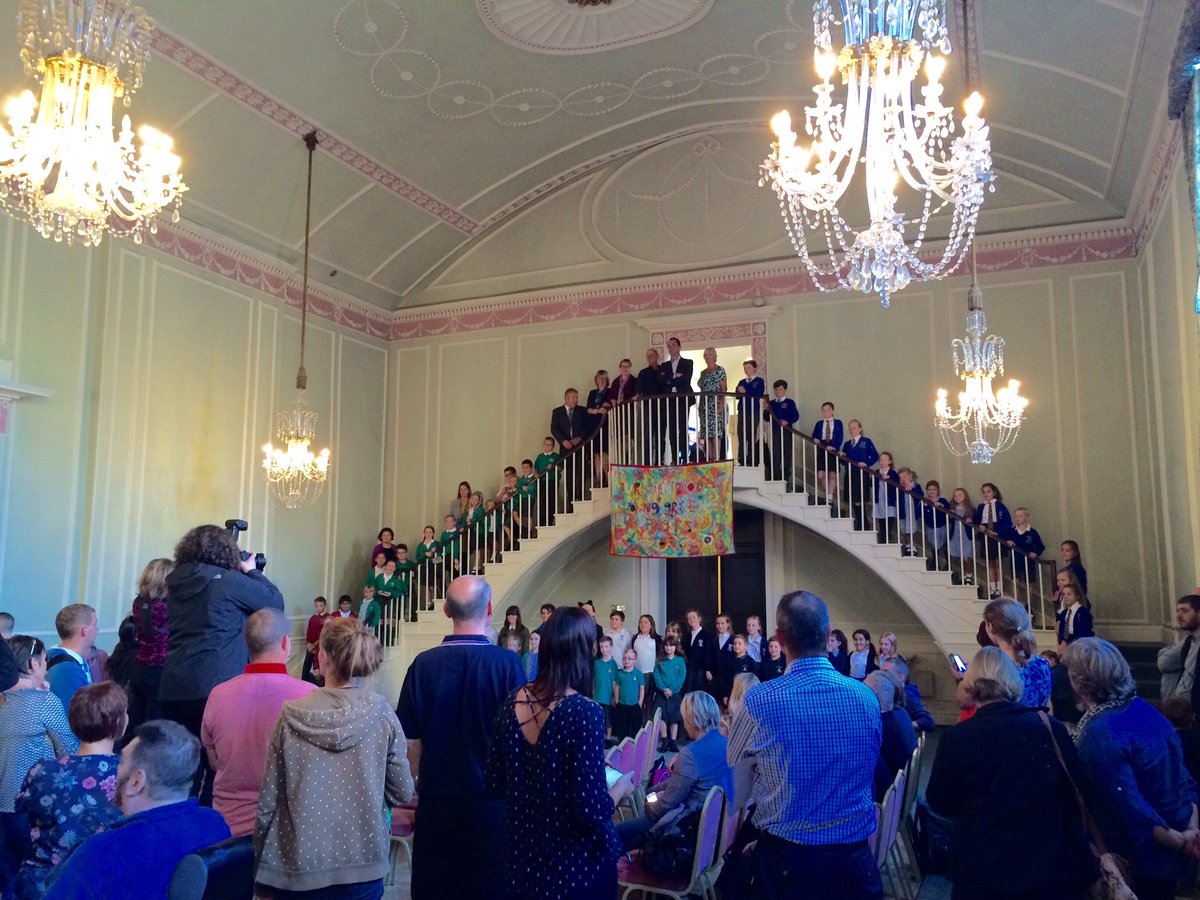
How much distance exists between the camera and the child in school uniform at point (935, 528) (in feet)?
30.6

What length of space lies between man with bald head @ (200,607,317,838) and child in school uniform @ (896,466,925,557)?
25.1 feet

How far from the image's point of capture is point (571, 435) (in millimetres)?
11500

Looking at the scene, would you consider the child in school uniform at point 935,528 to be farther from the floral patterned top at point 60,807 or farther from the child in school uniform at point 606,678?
the floral patterned top at point 60,807

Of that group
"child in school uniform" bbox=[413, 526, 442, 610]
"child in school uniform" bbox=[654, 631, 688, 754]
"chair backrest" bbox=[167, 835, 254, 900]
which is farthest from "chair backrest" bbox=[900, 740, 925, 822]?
"child in school uniform" bbox=[413, 526, 442, 610]

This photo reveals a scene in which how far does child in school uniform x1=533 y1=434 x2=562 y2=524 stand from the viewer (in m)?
11.0

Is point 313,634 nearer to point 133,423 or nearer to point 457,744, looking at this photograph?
point 133,423

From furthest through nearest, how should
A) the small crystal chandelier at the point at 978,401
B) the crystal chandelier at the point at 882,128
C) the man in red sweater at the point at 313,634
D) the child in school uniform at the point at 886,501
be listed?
the man in red sweater at the point at 313,634, the child in school uniform at the point at 886,501, the small crystal chandelier at the point at 978,401, the crystal chandelier at the point at 882,128

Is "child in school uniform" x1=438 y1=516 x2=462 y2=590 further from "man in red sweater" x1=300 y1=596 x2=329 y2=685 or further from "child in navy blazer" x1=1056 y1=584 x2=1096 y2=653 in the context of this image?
"child in navy blazer" x1=1056 y1=584 x2=1096 y2=653

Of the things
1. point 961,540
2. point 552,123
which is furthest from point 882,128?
point 552,123

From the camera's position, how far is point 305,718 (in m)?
2.43

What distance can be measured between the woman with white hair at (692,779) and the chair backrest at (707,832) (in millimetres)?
137

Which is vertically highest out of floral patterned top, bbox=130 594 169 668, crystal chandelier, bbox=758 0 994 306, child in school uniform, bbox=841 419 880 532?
crystal chandelier, bbox=758 0 994 306

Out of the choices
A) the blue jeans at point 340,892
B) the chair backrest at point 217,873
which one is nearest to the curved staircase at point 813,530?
the blue jeans at point 340,892

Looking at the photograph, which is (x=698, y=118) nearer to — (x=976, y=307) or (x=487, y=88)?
(x=487, y=88)
